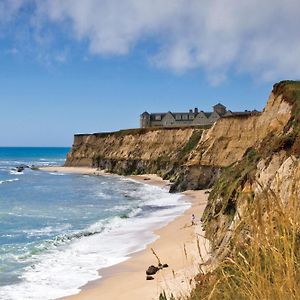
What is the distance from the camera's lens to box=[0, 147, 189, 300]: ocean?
15336mm

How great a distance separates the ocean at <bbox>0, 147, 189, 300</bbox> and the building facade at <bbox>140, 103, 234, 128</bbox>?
62.5 m

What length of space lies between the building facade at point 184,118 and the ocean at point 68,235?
6254 cm

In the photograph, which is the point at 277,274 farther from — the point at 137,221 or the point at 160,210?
the point at 160,210

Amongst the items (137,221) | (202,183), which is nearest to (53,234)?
(137,221)

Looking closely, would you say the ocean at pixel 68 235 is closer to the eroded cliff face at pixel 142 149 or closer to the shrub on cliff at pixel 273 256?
the shrub on cliff at pixel 273 256

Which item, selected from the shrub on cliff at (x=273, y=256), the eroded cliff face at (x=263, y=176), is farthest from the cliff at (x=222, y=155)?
the shrub on cliff at (x=273, y=256)

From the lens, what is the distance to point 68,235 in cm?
2319

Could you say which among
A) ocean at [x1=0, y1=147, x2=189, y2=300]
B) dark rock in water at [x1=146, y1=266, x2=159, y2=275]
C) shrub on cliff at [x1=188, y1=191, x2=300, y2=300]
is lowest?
ocean at [x1=0, y1=147, x2=189, y2=300]

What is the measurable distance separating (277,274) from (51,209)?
32314 millimetres

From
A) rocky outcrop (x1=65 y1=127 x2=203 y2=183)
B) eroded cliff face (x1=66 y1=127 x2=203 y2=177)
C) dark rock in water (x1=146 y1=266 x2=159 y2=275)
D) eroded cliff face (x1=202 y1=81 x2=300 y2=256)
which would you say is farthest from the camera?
eroded cliff face (x1=66 y1=127 x2=203 y2=177)

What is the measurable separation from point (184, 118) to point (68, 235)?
299 ft

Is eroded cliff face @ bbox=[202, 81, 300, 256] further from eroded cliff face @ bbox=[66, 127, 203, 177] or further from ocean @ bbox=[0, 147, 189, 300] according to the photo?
eroded cliff face @ bbox=[66, 127, 203, 177]

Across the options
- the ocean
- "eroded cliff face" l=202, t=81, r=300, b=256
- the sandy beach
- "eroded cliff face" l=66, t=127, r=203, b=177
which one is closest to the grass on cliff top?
"eroded cliff face" l=202, t=81, r=300, b=256

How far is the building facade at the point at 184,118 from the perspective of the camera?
4088 inches
